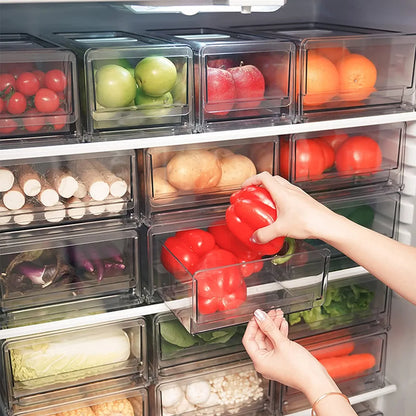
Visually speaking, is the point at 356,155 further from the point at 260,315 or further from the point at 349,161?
the point at 260,315

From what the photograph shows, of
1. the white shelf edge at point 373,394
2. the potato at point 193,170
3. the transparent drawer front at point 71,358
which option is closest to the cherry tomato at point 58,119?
the potato at point 193,170

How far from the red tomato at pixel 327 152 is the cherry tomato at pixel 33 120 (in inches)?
28.1

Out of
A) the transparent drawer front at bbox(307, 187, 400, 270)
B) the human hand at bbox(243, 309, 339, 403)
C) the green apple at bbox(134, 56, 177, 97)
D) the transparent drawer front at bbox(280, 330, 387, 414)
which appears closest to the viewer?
the human hand at bbox(243, 309, 339, 403)

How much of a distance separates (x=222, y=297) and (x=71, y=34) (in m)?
0.78

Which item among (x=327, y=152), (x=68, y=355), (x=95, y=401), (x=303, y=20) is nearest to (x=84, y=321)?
(x=68, y=355)

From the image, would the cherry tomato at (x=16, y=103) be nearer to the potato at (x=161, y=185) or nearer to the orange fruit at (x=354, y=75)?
the potato at (x=161, y=185)

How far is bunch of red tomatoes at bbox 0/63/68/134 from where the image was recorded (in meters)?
1.31

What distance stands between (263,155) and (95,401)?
0.75 m

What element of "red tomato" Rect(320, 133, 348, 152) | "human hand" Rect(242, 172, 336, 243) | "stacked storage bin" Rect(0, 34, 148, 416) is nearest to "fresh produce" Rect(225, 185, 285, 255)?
"human hand" Rect(242, 172, 336, 243)

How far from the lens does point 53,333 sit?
1.52 m

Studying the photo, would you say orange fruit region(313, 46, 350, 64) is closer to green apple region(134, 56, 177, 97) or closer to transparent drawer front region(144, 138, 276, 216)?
transparent drawer front region(144, 138, 276, 216)

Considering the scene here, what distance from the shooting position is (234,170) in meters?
1.59

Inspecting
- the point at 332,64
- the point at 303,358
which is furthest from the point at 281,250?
the point at 332,64

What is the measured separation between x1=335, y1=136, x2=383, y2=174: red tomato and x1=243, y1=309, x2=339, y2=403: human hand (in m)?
0.47
